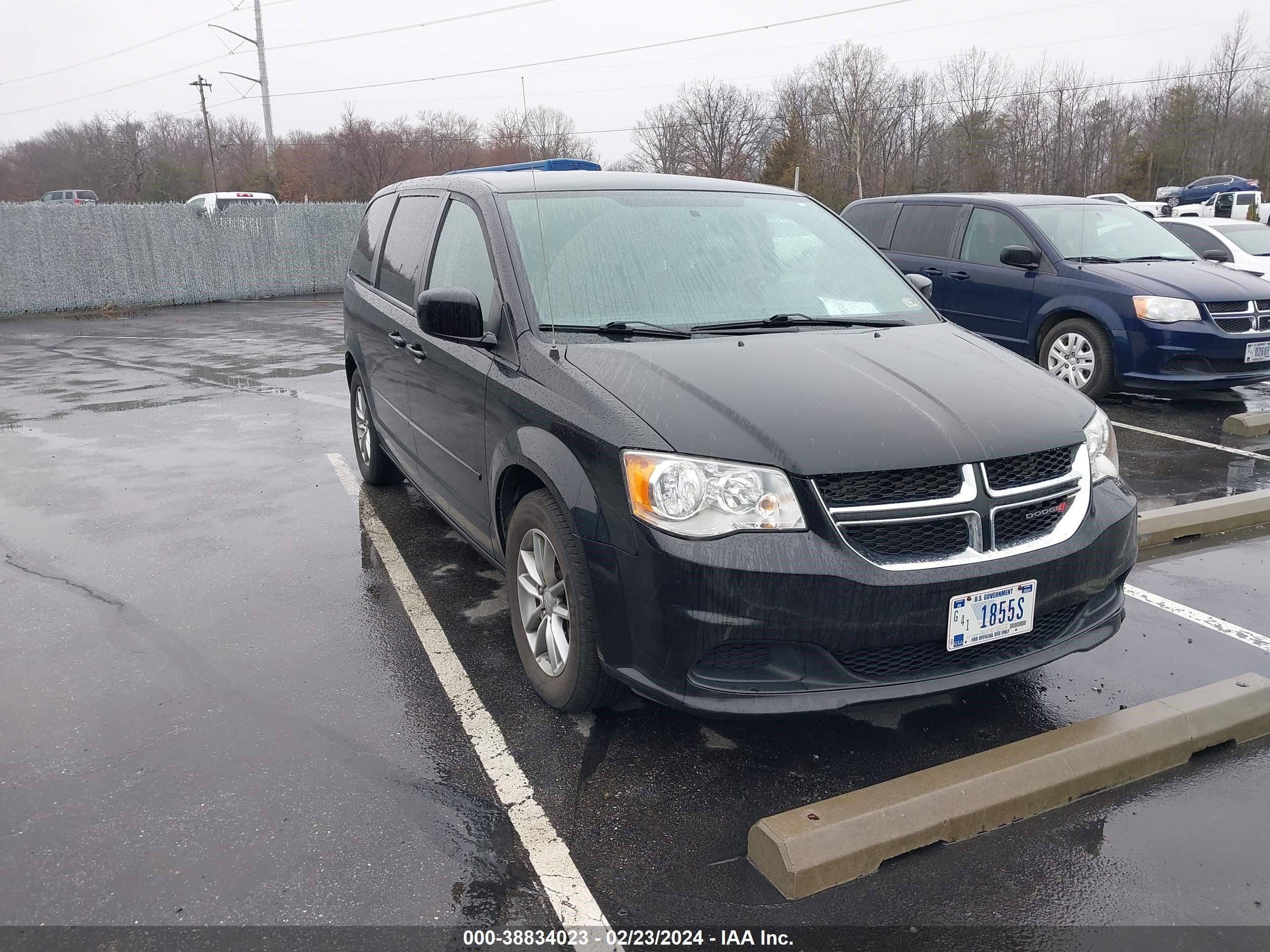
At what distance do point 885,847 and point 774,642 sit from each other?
24.3 inches

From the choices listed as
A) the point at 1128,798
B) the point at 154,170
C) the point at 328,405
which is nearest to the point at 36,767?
the point at 1128,798

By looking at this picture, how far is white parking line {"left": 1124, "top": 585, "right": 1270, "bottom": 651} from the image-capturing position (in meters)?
4.09

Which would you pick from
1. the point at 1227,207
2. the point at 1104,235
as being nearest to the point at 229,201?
the point at 1104,235

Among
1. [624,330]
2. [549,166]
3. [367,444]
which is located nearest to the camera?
[624,330]

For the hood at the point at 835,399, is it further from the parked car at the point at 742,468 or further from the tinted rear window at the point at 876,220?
the tinted rear window at the point at 876,220

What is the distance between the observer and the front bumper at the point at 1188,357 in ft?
26.5

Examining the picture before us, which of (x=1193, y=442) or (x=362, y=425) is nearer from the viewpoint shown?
(x=362, y=425)

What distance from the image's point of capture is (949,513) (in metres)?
2.83

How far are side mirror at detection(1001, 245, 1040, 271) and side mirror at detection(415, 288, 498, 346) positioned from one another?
664 cm

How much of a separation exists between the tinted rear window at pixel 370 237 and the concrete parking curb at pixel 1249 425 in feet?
21.9

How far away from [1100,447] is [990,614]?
92cm

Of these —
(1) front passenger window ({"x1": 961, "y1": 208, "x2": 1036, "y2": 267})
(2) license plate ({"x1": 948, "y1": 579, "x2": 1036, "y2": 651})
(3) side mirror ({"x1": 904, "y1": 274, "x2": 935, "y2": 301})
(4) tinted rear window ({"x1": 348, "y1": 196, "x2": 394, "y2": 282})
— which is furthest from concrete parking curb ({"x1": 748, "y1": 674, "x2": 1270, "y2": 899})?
(1) front passenger window ({"x1": 961, "y1": 208, "x2": 1036, "y2": 267})

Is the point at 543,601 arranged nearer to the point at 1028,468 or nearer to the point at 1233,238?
the point at 1028,468

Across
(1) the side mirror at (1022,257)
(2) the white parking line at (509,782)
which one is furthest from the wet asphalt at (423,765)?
(1) the side mirror at (1022,257)
